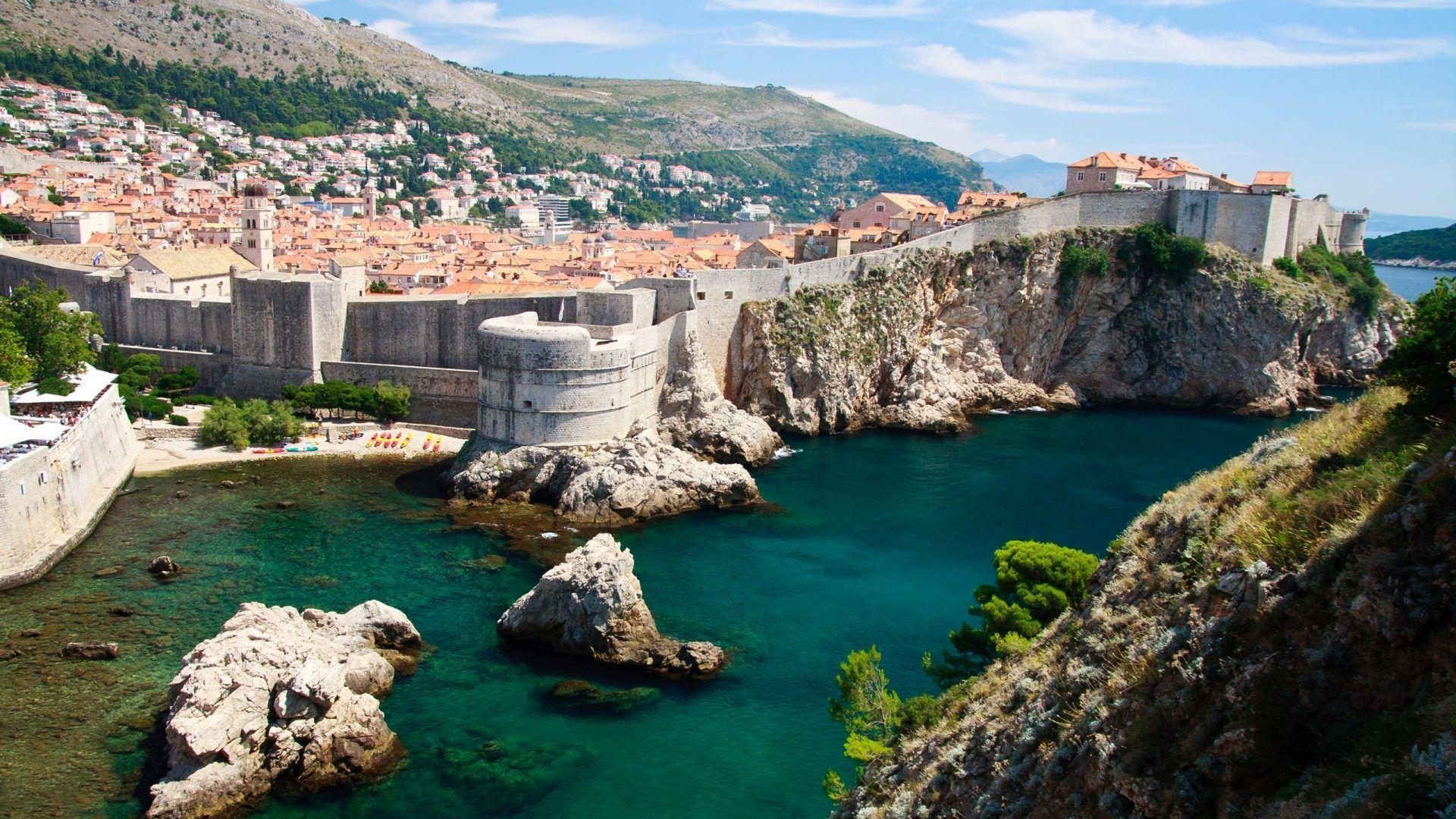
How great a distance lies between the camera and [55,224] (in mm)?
52094

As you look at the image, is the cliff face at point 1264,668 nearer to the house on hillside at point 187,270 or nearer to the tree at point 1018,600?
the tree at point 1018,600

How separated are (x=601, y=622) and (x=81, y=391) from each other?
718 inches

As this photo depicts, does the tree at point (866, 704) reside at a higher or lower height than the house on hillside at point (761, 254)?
lower

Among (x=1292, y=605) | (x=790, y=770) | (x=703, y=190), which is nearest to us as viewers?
(x=1292, y=605)

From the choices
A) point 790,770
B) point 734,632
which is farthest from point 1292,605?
point 734,632

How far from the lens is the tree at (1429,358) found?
7.52m

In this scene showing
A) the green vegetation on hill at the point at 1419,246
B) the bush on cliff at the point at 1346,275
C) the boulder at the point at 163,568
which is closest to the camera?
the boulder at the point at 163,568

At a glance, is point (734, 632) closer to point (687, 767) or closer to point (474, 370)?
point (687, 767)

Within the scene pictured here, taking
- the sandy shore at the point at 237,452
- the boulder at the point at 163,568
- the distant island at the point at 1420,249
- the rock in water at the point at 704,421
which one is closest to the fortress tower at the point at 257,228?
the sandy shore at the point at 237,452

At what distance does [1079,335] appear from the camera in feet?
151

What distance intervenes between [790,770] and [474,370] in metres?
20.6

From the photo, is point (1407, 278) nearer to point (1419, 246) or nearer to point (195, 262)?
point (1419, 246)

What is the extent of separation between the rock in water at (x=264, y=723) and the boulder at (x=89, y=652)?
7.19 ft

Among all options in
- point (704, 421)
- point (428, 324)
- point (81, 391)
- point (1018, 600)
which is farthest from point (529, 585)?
point (81, 391)
